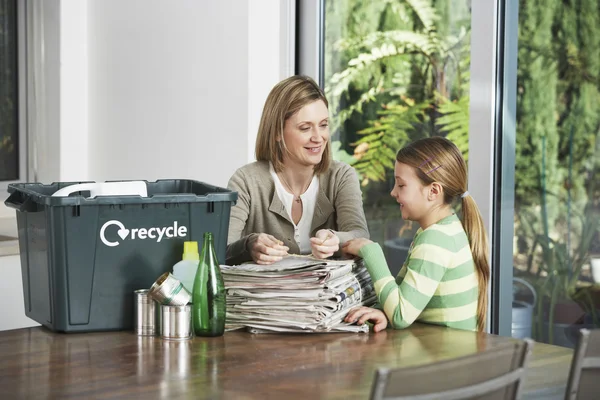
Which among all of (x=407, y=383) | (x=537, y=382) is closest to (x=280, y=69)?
(x=537, y=382)

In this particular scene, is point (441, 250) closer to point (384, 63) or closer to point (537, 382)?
point (537, 382)

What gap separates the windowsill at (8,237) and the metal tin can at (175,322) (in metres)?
1.70

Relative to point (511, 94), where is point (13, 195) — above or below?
below

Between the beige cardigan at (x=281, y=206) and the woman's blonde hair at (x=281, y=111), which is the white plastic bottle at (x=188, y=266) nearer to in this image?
the beige cardigan at (x=281, y=206)

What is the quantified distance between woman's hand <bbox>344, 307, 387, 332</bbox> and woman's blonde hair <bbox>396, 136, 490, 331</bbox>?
244 millimetres

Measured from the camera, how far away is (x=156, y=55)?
385 centimetres

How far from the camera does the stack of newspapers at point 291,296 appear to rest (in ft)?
5.99

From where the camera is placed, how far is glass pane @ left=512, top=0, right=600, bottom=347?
263cm

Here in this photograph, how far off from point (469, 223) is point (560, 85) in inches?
36.0

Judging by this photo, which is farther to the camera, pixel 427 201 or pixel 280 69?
pixel 280 69

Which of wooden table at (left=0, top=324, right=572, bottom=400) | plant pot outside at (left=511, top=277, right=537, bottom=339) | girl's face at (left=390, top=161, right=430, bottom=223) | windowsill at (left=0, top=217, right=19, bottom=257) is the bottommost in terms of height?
plant pot outside at (left=511, top=277, right=537, bottom=339)

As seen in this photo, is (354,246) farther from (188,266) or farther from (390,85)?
(390,85)

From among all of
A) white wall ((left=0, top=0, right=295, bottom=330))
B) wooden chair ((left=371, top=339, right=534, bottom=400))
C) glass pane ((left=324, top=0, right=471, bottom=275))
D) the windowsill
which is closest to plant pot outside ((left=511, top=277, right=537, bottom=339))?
glass pane ((left=324, top=0, right=471, bottom=275))

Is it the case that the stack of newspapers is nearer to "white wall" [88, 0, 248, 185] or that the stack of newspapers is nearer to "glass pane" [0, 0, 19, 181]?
"white wall" [88, 0, 248, 185]
